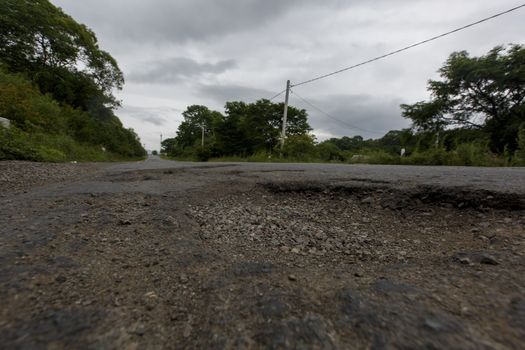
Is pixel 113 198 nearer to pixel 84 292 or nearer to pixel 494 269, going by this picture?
pixel 84 292

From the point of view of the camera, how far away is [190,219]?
5.69ft

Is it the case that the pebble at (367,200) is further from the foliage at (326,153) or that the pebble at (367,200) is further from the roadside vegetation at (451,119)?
the foliage at (326,153)

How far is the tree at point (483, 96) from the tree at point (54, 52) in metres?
21.4

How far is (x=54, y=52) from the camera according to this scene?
13.9 meters

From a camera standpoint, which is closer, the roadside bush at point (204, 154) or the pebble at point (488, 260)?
the pebble at point (488, 260)

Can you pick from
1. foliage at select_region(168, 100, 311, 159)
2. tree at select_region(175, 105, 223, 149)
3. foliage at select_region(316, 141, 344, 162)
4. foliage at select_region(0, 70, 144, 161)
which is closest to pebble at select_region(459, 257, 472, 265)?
foliage at select_region(0, 70, 144, 161)

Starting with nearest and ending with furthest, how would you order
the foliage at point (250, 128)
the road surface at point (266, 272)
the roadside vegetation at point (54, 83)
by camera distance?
the road surface at point (266, 272), the roadside vegetation at point (54, 83), the foliage at point (250, 128)

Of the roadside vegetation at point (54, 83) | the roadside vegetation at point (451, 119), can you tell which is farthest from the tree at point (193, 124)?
the roadside vegetation at point (54, 83)

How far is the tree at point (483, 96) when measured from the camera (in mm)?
14922

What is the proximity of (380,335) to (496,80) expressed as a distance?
21569mm

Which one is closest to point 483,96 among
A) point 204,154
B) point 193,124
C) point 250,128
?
point 250,128

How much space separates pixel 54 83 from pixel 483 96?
27029 millimetres

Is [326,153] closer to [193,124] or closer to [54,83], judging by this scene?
[54,83]

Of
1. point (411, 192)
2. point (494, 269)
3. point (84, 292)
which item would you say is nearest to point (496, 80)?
point (411, 192)
